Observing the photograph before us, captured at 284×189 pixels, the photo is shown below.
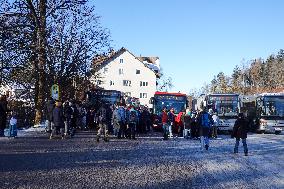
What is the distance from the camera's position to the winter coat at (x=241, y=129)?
20062mm

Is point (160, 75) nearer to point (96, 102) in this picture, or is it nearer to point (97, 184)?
point (96, 102)

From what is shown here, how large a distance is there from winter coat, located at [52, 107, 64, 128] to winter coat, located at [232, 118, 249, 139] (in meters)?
8.40

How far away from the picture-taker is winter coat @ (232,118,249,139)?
20.1 meters

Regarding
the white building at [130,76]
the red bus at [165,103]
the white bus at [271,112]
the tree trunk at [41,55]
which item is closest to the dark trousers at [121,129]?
the tree trunk at [41,55]

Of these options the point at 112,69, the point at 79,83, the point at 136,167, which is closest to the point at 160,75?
the point at 112,69

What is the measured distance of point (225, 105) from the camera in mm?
39656

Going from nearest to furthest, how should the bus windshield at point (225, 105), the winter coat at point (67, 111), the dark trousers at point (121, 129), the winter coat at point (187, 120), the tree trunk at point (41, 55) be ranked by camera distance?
1. the winter coat at point (67, 111)
2. the dark trousers at point (121, 129)
3. the winter coat at point (187, 120)
4. the tree trunk at point (41, 55)
5. the bus windshield at point (225, 105)

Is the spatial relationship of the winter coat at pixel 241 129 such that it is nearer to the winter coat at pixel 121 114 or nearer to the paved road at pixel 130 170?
the paved road at pixel 130 170

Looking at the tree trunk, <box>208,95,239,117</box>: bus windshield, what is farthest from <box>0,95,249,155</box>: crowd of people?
<box>208,95,239,117</box>: bus windshield

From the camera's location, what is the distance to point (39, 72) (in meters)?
34.6

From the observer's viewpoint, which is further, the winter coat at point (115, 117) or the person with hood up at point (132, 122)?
the person with hood up at point (132, 122)

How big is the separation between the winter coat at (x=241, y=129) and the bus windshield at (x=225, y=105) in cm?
1858

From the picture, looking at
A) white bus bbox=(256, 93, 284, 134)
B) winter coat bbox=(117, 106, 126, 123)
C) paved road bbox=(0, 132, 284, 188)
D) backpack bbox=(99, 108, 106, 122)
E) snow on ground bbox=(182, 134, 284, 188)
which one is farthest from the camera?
white bus bbox=(256, 93, 284, 134)

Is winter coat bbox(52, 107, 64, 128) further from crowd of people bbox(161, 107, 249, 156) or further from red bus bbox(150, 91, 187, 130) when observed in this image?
red bus bbox(150, 91, 187, 130)
